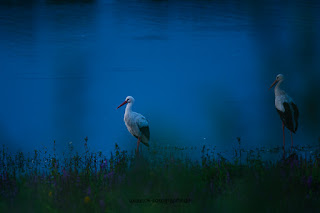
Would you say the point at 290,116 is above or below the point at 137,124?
above

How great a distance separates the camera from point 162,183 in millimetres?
Answer: 3998

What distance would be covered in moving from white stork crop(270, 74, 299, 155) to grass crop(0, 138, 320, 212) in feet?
1.78

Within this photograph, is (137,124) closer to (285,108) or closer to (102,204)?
A: (285,108)

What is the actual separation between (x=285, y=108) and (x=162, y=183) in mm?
2906

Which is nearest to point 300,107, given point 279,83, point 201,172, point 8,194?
point 279,83

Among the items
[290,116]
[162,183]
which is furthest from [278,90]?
[162,183]

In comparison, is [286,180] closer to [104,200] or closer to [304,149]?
[304,149]

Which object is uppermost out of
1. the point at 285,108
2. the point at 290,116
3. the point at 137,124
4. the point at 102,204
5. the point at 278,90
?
the point at 278,90

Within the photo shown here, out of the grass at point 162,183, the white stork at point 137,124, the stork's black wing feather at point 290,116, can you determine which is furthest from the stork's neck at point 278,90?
the white stork at point 137,124

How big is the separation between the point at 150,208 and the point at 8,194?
5.67ft

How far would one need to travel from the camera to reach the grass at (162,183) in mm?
3615

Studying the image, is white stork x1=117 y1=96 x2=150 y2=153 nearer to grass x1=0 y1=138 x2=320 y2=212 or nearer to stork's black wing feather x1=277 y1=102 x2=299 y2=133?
grass x1=0 y1=138 x2=320 y2=212

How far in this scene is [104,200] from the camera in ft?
12.0

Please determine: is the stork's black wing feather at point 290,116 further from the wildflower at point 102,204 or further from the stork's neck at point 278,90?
the wildflower at point 102,204
